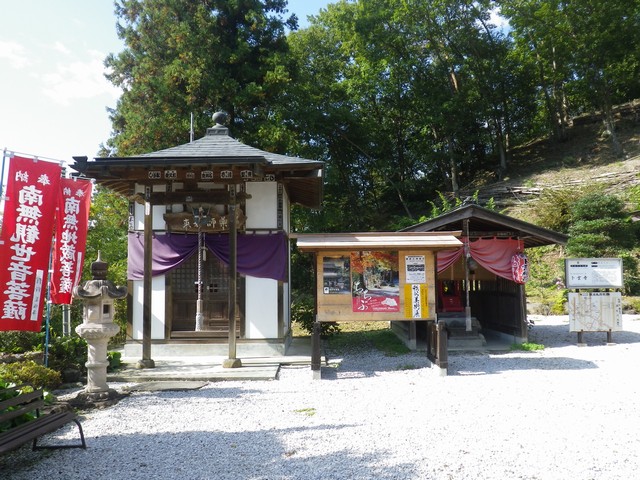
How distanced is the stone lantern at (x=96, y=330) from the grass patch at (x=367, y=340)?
623 cm

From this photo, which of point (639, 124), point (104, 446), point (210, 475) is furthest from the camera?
point (639, 124)

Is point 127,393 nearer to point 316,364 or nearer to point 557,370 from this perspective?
point 316,364

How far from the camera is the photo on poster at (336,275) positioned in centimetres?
955

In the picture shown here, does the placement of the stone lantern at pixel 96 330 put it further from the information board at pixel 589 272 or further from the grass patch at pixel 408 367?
the information board at pixel 589 272

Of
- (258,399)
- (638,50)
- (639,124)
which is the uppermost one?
(638,50)

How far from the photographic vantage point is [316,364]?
8703 mm

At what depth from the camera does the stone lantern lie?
698 cm

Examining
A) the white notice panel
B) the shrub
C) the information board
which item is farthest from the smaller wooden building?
the shrub

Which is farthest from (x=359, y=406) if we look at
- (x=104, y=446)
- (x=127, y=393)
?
(x=127, y=393)

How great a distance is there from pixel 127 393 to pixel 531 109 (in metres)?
32.2

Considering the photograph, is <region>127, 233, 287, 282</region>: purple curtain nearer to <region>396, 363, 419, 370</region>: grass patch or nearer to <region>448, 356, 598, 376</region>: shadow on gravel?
<region>396, 363, 419, 370</region>: grass patch

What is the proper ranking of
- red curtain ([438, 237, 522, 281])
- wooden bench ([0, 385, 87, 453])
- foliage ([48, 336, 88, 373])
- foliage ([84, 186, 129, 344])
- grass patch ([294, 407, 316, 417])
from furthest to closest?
foliage ([84, 186, 129, 344]), red curtain ([438, 237, 522, 281]), foliage ([48, 336, 88, 373]), grass patch ([294, 407, 316, 417]), wooden bench ([0, 385, 87, 453])

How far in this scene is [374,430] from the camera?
5.54 m

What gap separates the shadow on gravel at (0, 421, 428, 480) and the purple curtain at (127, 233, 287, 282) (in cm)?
563
